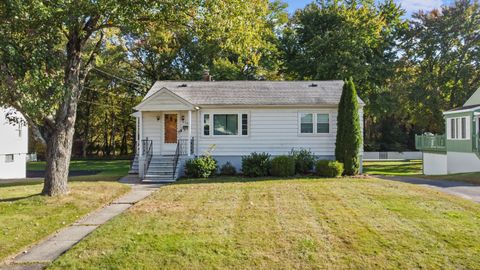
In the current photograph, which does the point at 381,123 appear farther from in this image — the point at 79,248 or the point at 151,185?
the point at 79,248

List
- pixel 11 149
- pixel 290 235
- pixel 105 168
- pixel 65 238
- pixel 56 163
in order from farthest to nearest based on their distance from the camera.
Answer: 1. pixel 105 168
2. pixel 11 149
3. pixel 56 163
4. pixel 65 238
5. pixel 290 235

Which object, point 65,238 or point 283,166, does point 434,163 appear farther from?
point 65,238

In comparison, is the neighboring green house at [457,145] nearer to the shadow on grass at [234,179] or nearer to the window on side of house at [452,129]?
the window on side of house at [452,129]

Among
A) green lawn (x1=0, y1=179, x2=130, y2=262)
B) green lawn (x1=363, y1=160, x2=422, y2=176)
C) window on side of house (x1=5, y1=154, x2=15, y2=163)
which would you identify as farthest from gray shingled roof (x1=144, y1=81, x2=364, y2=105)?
window on side of house (x1=5, y1=154, x2=15, y2=163)

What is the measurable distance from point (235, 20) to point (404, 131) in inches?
1582

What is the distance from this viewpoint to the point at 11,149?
23.9m

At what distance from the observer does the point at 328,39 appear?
2902cm

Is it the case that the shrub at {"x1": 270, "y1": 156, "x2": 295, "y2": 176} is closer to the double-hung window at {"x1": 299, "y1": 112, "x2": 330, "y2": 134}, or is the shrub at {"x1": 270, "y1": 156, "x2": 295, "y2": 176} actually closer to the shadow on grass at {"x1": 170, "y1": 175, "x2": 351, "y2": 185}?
the shadow on grass at {"x1": 170, "y1": 175, "x2": 351, "y2": 185}

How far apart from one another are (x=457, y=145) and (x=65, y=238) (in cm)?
2187

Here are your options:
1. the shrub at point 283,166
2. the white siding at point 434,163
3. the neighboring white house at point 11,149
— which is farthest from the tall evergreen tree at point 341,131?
the neighboring white house at point 11,149

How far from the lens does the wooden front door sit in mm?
19250

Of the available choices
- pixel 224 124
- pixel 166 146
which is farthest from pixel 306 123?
pixel 166 146

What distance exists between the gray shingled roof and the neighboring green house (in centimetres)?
675

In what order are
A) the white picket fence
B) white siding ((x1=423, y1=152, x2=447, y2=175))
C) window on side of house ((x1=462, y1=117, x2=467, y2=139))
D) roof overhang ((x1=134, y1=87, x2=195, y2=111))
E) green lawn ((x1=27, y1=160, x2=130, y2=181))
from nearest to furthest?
1. roof overhang ((x1=134, y1=87, x2=195, y2=111))
2. green lawn ((x1=27, y1=160, x2=130, y2=181))
3. window on side of house ((x1=462, y1=117, x2=467, y2=139))
4. white siding ((x1=423, y1=152, x2=447, y2=175))
5. the white picket fence
